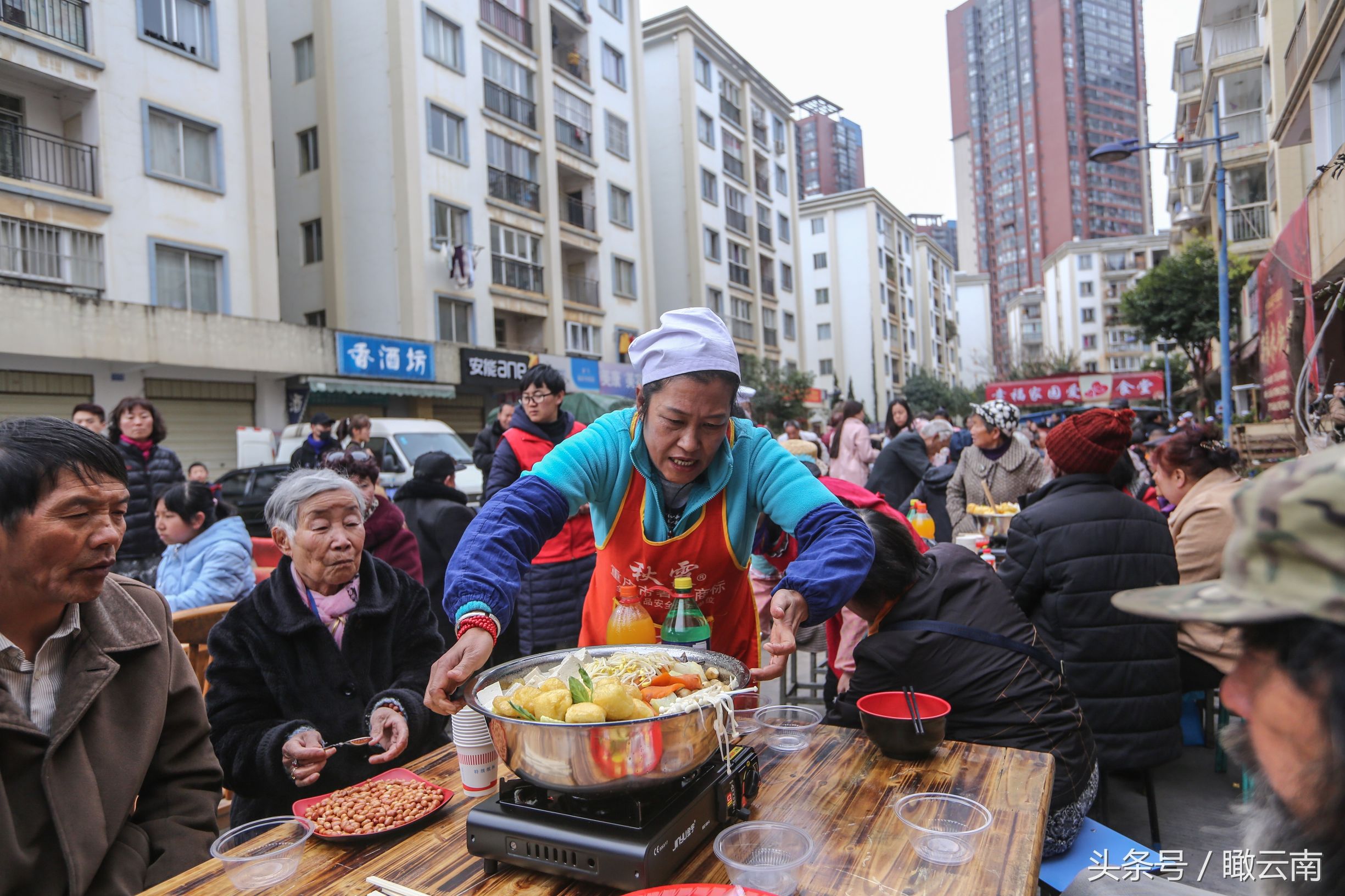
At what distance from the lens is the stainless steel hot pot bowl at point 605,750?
1320 millimetres

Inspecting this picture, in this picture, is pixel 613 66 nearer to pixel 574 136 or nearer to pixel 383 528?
pixel 574 136

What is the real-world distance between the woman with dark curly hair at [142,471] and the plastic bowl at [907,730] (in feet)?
16.7

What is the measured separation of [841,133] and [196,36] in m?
91.7

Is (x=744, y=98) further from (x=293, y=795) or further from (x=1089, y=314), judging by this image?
(x=1089, y=314)

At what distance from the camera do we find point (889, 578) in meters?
2.46

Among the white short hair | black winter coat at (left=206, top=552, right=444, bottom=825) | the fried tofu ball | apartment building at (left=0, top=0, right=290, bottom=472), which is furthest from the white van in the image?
the fried tofu ball

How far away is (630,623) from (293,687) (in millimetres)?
1198

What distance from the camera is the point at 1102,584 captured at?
3432mm

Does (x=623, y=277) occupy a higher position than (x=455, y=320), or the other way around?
(x=623, y=277)

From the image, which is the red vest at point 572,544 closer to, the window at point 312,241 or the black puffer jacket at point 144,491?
the black puffer jacket at point 144,491

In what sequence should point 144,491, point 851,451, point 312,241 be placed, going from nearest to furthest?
point 144,491 < point 851,451 < point 312,241

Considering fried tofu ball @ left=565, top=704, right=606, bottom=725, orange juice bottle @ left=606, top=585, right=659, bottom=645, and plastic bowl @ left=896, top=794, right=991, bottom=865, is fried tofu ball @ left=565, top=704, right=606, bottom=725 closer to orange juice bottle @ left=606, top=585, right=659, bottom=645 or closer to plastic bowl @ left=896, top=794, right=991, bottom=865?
plastic bowl @ left=896, top=794, right=991, bottom=865

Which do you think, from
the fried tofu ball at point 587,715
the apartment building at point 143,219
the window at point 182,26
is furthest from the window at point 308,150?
the fried tofu ball at point 587,715

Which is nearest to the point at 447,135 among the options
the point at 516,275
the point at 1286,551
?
the point at 516,275
